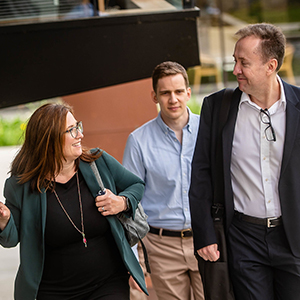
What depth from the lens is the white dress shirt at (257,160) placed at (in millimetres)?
2709

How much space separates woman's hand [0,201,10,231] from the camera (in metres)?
2.52

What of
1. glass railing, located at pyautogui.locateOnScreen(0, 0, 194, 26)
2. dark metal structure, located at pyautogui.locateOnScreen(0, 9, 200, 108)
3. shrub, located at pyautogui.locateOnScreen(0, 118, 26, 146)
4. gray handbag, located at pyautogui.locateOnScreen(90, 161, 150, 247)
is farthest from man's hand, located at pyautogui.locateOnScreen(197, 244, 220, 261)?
shrub, located at pyautogui.locateOnScreen(0, 118, 26, 146)

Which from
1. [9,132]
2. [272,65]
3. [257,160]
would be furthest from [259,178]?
[9,132]

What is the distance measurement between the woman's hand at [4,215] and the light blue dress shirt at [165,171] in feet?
3.73

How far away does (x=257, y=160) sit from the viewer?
2.73 m

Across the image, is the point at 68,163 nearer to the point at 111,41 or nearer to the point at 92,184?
the point at 92,184

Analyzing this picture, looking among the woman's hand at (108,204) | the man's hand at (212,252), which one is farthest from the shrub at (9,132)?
the man's hand at (212,252)

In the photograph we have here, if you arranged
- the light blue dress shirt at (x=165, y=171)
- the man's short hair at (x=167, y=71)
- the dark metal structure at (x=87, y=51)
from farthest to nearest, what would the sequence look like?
the dark metal structure at (x=87, y=51), the man's short hair at (x=167, y=71), the light blue dress shirt at (x=165, y=171)

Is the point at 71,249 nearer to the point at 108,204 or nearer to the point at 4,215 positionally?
the point at 108,204

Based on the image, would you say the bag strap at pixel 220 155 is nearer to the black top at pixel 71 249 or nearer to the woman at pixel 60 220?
the woman at pixel 60 220

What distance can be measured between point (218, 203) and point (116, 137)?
8.55 feet

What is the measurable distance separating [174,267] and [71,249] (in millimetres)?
1137

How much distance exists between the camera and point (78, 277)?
2.71m

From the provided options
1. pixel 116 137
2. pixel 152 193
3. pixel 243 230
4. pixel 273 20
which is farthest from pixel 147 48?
pixel 273 20
